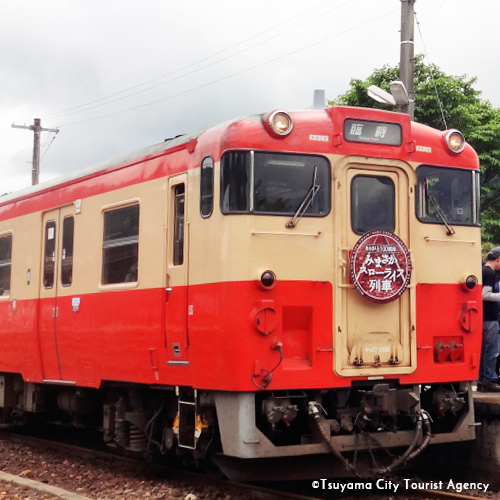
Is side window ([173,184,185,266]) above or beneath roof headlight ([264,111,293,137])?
beneath

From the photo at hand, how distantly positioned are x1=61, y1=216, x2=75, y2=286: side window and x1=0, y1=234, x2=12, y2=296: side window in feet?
5.92

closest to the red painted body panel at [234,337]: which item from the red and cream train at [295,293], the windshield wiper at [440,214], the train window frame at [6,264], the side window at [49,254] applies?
the red and cream train at [295,293]

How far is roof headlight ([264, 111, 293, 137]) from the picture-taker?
7660mm

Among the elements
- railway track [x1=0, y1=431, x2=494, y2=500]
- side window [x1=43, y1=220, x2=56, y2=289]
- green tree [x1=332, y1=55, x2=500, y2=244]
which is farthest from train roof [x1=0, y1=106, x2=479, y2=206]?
green tree [x1=332, y1=55, x2=500, y2=244]

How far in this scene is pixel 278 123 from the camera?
7707mm

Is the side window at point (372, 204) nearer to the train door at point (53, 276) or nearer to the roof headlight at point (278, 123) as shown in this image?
the roof headlight at point (278, 123)

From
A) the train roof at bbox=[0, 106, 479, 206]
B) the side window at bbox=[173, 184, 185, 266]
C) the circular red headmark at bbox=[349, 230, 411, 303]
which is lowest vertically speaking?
the circular red headmark at bbox=[349, 230, 411, 303]

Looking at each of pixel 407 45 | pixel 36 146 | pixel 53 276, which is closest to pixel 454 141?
pixel 53 276

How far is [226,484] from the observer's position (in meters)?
8.38

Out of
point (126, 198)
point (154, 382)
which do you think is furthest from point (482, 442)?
point (126, 198)

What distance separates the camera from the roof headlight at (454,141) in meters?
8.57

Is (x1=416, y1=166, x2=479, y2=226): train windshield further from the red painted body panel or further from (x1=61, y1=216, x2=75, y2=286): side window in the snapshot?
(x1=61, y1=216, x2=75, y2=286): side window

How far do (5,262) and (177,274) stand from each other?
4.69 metres

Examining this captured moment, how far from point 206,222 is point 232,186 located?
1.40ft
